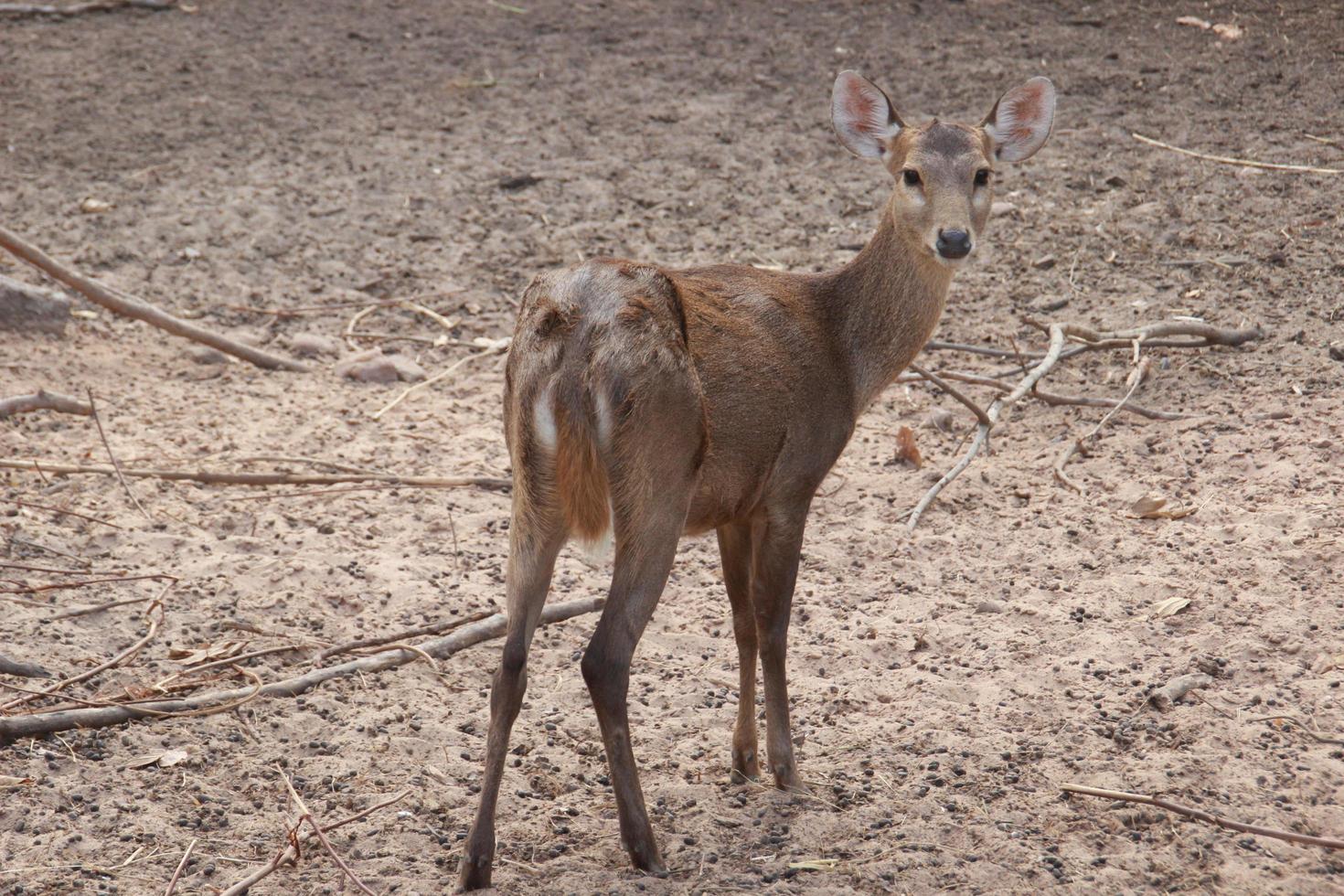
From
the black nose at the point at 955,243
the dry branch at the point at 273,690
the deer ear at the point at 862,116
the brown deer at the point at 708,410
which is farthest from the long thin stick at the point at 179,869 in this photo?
the deer ear at the point at 862,116

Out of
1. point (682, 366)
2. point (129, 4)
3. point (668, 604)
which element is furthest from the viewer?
point (129, 4)

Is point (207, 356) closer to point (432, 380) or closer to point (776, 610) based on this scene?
point (432, 380)

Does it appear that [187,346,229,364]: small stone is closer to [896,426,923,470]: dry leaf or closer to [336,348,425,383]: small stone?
[336,348,425,383]: small stone

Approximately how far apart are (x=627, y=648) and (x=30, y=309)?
4.78 meters

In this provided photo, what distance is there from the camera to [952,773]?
4.29 meters

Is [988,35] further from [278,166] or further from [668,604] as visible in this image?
[668,604]

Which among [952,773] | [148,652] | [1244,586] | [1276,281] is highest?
[1276,281]

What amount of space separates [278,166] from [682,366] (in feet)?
20.3

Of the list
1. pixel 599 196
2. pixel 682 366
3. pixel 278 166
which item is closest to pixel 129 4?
pixel 278 166

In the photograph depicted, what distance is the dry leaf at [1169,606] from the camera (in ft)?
16.4

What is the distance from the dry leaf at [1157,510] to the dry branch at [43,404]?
4.63 m

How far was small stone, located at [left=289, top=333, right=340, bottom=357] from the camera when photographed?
24.3ft

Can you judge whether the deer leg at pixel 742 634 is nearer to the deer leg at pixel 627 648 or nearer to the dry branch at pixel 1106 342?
the deer leg at pixel 627 648

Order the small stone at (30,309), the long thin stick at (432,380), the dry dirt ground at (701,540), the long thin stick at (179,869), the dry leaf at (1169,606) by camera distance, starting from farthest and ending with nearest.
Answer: the small stone at (30,309)
the long thin stick at (432,380)
the dry leaf at (1169,606)
the dry dirt ground at (701,540)
the long thin stick at (179,869)
